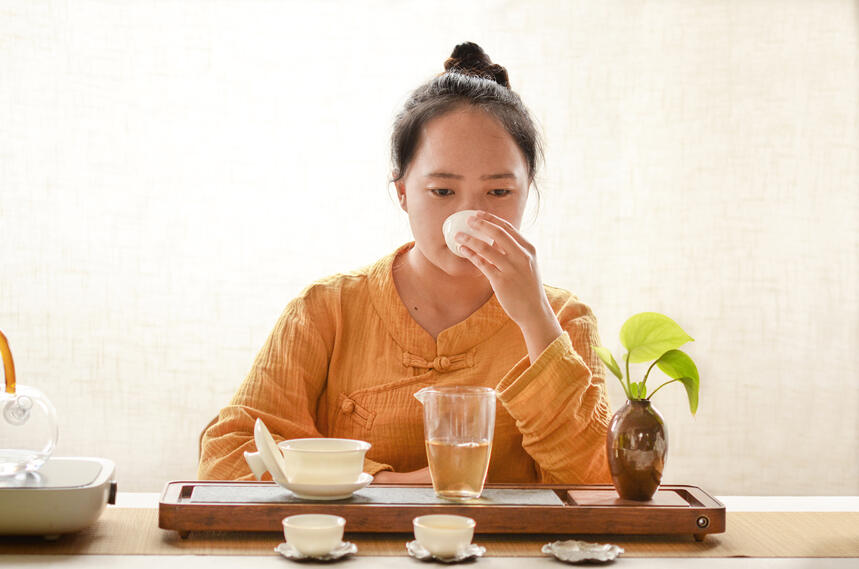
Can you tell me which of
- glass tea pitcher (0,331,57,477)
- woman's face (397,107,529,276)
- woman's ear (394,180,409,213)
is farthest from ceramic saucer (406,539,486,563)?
woman's ear (394,180,409,213)

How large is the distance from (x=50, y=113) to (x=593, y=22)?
1660 mm

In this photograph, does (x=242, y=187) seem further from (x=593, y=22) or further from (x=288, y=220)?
(x=593, y=22)

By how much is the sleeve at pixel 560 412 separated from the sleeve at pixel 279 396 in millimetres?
264

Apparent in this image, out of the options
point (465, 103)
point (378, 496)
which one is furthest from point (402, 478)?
point (465, 103)

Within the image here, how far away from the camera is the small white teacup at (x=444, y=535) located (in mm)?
Answer: 1079

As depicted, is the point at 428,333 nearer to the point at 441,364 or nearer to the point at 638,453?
the point at 441,364

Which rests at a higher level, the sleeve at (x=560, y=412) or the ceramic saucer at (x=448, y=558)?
the sleeve at (x=560, y=412)

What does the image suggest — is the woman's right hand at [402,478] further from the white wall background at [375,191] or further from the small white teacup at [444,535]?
the white wall background at [375,191]

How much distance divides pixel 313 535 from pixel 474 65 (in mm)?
1204

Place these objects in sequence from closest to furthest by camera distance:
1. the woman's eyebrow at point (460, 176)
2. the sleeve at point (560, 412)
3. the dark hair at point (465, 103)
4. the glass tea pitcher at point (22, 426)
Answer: the glass tea pitcher at point (22, 426) < the sleeve at point (560, 412) < the woman's eyebrow at point (460, 176) < the dark hair at point (465, 103)

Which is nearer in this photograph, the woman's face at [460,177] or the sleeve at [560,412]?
the sleeve at [560,412]

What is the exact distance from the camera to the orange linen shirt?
1.54m

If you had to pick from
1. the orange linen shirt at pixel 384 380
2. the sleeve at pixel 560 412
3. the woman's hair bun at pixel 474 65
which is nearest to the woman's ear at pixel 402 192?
the orange linen shirt at pixel 384 380

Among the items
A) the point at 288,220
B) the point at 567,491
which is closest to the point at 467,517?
the point at 567,491
